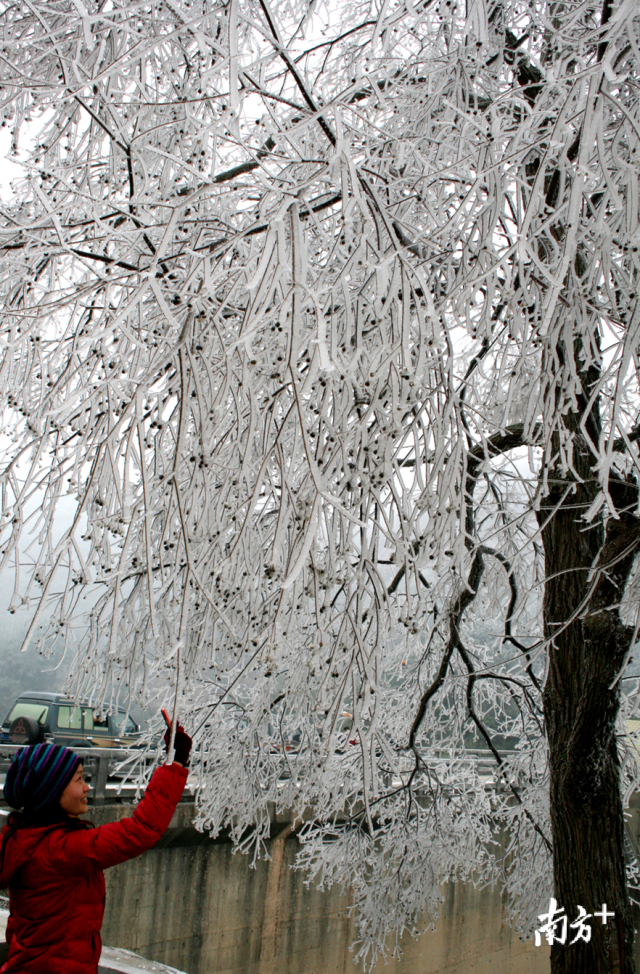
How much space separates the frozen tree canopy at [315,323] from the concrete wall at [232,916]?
16.0 feet

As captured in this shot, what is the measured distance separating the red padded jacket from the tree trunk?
2.06 m

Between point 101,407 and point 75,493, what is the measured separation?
44cm

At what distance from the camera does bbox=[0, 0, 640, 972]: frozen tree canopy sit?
163 centimetres

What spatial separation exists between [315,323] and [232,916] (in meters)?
9.50

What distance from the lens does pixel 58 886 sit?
7.33 ft

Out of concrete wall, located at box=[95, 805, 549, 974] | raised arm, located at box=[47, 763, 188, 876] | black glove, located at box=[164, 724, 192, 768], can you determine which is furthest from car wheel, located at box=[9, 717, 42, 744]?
raised arm, located at box=[47, 763, 188, 876]

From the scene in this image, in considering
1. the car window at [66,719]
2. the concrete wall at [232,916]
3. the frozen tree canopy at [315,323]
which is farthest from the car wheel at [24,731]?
the frozen tree canopy at [315,323]

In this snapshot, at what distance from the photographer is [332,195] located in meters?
2.54

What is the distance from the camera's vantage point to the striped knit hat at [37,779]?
2.35 m

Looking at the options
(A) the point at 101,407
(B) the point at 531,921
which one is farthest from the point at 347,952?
(A) the point at 101,407

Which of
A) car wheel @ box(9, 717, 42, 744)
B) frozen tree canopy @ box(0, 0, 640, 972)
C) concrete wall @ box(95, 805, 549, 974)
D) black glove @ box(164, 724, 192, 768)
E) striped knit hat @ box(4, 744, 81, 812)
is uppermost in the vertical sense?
frozen tree canopy @ box(0, 0, 640, 972)

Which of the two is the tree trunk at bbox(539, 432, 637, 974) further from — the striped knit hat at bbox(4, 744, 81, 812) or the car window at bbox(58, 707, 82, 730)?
the car window at bbox(58, 707, 82, 730)

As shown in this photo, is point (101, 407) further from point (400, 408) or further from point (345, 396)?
point (400, 408)

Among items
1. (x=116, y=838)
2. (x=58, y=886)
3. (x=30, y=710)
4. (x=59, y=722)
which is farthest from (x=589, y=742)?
(x=30, y=710)
